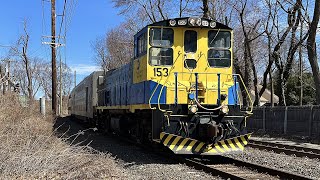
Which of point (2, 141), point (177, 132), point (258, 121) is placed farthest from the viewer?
point (258, 121)

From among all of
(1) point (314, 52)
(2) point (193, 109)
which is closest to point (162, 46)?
(2) point (193, 109)

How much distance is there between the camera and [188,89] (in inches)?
436

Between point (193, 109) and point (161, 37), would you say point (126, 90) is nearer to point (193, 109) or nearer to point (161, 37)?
point (161, 37)

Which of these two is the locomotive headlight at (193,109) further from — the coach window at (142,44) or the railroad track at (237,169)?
the coach window at (142,44)

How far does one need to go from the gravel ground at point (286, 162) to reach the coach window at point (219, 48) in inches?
110

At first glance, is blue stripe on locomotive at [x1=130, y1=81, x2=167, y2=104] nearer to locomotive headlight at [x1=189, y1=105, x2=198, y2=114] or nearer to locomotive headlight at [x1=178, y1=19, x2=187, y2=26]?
locomotive headlight at [x1=189, y1=105, x2=198, y2=114]

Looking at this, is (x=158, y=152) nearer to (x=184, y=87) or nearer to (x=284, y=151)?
(x=184, y=87)

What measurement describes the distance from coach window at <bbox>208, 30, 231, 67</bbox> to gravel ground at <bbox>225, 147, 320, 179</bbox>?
→ 2804 mm

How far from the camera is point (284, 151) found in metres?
13.1

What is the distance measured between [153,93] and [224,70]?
2461mm

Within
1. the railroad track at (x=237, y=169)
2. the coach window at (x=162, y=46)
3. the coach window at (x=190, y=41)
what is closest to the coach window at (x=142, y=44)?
the coach window at (x=162, y=46)

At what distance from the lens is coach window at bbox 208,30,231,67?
11.8 metres

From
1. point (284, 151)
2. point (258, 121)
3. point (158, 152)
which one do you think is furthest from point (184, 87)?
point (258, 121)

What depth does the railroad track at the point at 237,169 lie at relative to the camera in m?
8.54
